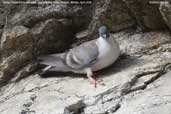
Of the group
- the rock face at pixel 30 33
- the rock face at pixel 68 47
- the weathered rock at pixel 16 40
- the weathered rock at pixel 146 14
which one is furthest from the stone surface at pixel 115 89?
the weathered rock at pixel 16 40

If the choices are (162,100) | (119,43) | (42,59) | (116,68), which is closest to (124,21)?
(119,43)

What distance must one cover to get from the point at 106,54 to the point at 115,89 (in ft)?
1.51

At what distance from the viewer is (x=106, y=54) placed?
4.58m

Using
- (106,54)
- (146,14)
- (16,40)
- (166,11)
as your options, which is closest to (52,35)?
(16,40)

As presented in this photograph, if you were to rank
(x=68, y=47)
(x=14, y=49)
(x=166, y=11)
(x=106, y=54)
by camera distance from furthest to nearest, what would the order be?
1. (x=68, y=47)
2. (x=14, y=49)
3. (x=106, y=54)
4. (x=166, y=11)

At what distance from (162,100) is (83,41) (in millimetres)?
1457

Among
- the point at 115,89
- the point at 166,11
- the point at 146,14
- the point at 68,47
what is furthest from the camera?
the point at 68,47

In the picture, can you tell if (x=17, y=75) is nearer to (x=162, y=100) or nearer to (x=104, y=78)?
(x=104, y=78)

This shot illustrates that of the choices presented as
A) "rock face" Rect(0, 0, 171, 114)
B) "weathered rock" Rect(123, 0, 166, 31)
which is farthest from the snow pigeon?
"weathered rock" Rect(123, 0, 166, 31)

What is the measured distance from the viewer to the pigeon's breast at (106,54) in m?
4.57

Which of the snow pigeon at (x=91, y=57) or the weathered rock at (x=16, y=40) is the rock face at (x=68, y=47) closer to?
the weathered rock at (x=16, y=40)

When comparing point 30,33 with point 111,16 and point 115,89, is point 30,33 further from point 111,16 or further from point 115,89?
point 115,89

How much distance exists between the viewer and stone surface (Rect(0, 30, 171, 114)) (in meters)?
4.07

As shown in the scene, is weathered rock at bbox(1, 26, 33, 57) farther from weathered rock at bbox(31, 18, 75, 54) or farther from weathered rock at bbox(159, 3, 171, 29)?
weathered rock at bbox(159, 3, 171, 29)
